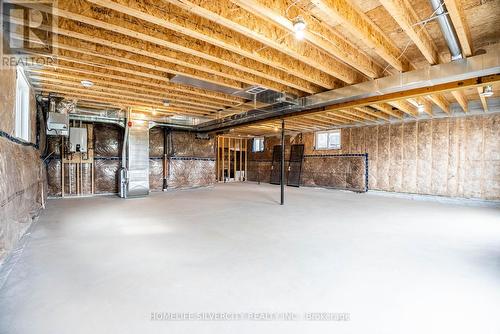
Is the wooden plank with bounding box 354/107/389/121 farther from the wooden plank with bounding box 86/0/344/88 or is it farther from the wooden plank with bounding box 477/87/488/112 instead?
the wooden plank with bounding box 86/0/344/88

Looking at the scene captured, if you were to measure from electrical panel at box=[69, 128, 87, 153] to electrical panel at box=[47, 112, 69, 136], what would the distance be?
115 centimetres

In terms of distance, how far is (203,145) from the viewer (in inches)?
368

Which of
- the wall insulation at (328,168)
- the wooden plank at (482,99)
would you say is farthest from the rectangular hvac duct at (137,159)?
the wooden plank at (482,99)

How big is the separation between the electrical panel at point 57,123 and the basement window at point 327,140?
7.89 meters

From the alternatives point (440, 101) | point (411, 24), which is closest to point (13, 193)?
point (411, 24)

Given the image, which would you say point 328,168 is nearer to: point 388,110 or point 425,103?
point 388,110

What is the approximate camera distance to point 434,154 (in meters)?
6.53

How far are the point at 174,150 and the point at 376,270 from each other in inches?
302

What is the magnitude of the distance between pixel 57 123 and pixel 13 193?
3.03 metres

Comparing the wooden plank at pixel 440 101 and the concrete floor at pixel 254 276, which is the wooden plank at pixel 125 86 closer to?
the concrete floor at pixel 254 276

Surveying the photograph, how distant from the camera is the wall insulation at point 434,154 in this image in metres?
5.79

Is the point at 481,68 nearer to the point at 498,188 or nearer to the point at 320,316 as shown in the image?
the point at 320,316

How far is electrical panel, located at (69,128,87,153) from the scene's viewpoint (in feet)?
20.4

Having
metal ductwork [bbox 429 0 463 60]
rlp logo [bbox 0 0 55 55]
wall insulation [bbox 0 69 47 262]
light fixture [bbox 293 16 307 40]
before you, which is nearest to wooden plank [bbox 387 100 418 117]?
metal ductwork [bbox 429 0 463 60]
